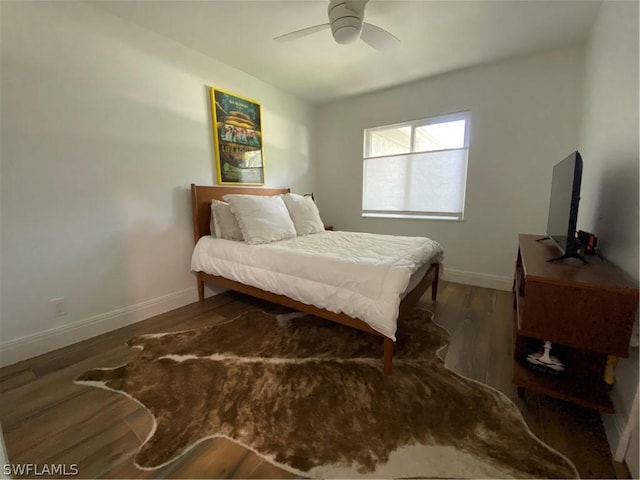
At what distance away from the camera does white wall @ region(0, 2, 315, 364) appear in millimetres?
1709

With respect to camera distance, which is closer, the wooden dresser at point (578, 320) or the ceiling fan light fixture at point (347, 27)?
the wooden dresser at point (578, 320)

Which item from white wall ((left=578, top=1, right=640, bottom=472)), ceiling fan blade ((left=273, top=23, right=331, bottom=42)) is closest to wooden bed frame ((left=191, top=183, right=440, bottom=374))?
white wall ((left=578, top=1, right=640, bottom=472))

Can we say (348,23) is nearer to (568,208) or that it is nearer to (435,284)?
(568,208)

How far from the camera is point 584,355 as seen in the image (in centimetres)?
133

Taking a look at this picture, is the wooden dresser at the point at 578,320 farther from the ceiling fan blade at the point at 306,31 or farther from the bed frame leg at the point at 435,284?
the ceiling fan blade at the point at 306,31

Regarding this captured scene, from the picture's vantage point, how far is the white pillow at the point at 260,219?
240 centimetres

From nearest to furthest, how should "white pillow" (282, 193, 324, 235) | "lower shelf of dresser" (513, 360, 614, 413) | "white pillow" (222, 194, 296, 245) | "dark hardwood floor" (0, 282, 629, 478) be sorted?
1. "dark hardwood floor" (0, 282, 629, 478)
2. "lower shelf of dresser" (513, 360, 614, 413)
3. "white pillow" (222, 194, 296, 245)
4. "white pillow" (282, 193, 324, 235)

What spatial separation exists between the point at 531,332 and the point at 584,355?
1.28 feet

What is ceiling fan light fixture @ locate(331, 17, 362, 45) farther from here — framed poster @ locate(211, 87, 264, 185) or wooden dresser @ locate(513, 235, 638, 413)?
wooden dresser @ locate(513, 235, 638, 413)

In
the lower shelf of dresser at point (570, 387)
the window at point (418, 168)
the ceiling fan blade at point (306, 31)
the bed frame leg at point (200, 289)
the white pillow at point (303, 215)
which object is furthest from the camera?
the window at point (418, 168)

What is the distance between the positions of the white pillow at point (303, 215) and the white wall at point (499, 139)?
1.13 meters

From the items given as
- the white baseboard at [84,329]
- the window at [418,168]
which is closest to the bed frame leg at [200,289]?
the white baseboard at [84,329]

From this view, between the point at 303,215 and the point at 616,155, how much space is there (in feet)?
7.91

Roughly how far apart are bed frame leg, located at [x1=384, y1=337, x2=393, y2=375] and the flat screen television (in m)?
0.99
